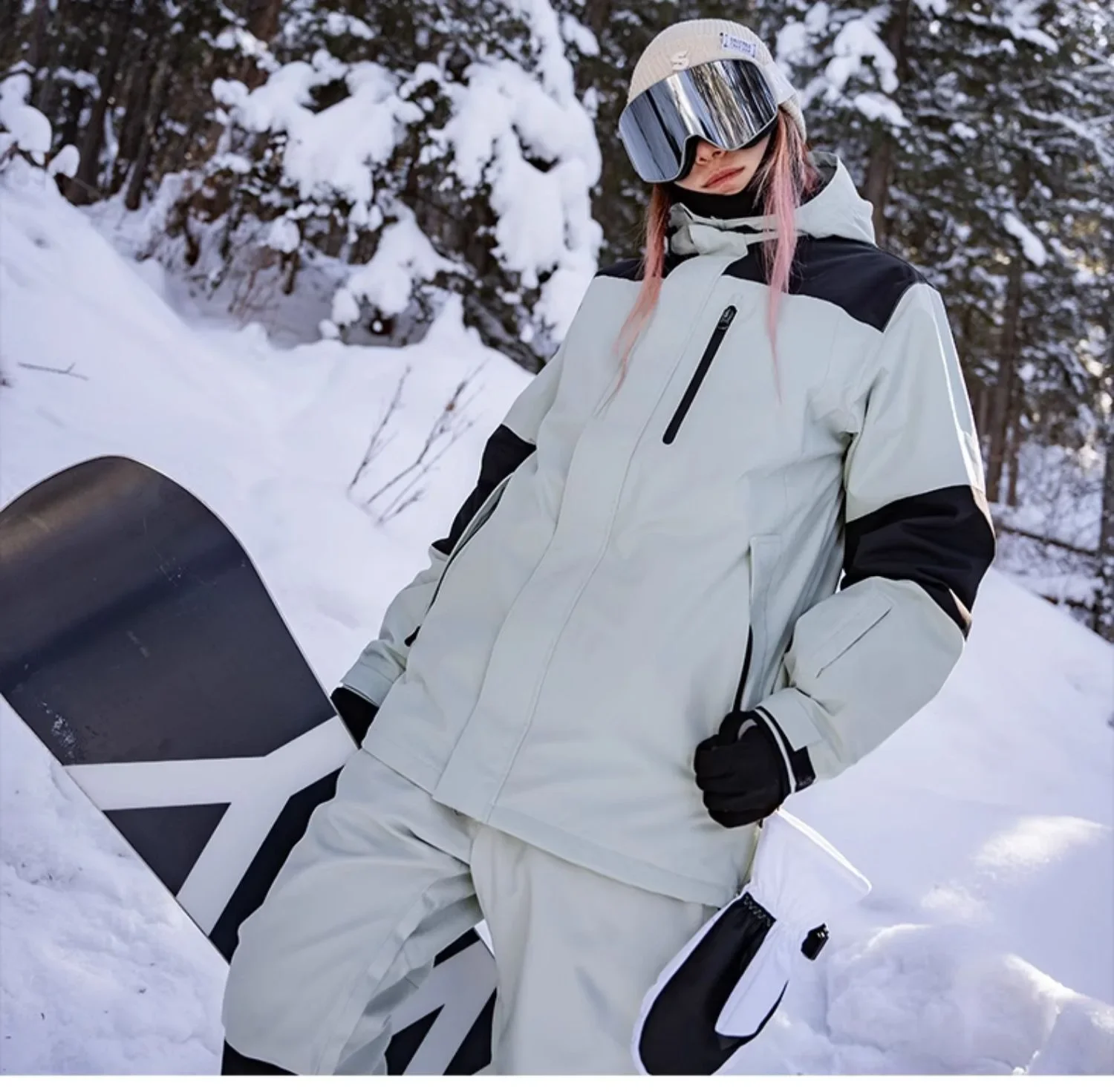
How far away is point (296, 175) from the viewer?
6.82 meters

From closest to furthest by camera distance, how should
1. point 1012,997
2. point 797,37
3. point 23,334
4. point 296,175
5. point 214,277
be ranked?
point 1012,997 < point 23,334 < point 296,175 < point 214,277 < point 797,37

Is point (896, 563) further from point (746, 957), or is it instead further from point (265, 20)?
point (265, 20)

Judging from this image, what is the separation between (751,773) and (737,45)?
118 cm

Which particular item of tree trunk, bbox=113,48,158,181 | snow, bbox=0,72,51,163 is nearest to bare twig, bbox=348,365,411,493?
snow, bbox=0,72,51,163

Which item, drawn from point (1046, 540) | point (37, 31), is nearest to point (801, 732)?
point (37, 31)

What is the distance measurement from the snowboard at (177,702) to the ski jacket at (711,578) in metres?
0.34

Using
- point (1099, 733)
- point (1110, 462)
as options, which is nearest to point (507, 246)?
point (1099, 733)

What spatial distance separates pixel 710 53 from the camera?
67.5 inches

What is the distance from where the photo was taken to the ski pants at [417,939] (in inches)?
55.6

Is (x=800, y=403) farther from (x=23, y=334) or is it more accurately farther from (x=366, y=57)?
(x=366, y=57)

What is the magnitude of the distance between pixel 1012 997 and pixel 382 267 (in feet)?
19.6

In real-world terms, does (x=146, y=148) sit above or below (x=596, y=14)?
below

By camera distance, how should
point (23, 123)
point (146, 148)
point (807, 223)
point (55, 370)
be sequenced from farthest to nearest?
point (146, 148), point (23, 123), point (55, 370), point (807, 223)

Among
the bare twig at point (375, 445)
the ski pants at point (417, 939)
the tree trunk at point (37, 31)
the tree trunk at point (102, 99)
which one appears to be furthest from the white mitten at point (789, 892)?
the tree trunk at point (102, 99)
